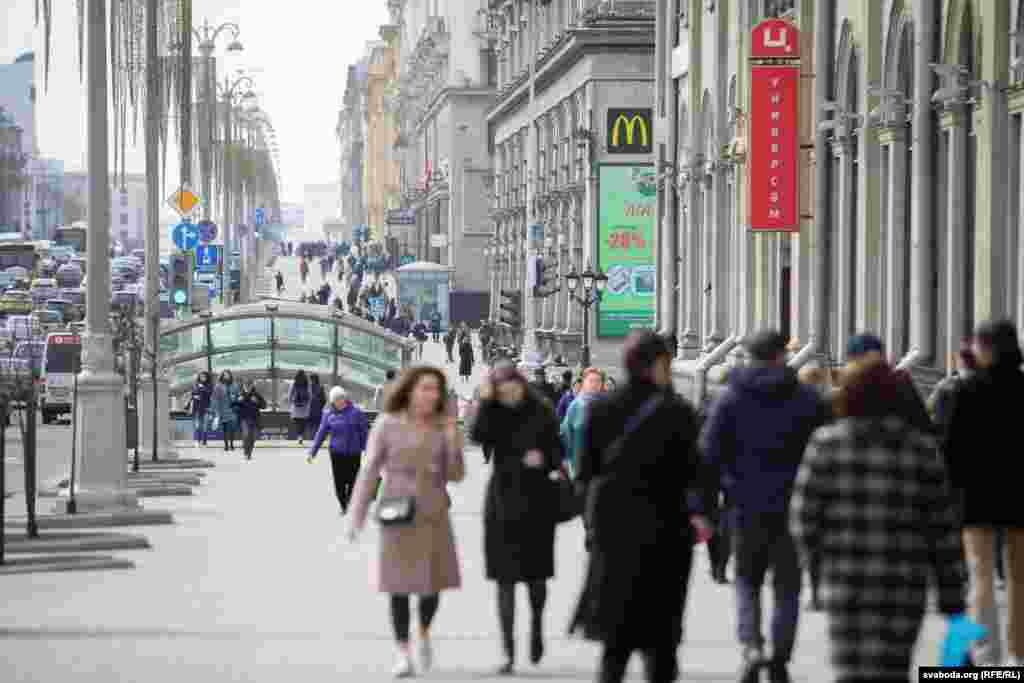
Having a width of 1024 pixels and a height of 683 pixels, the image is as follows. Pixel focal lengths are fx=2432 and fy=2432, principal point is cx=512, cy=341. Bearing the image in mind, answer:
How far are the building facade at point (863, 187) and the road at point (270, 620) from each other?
514 centimetres

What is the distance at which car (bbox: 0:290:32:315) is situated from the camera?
305 feet

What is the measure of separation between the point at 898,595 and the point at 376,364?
4559 cm

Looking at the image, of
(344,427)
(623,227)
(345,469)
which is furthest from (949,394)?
(623,227)

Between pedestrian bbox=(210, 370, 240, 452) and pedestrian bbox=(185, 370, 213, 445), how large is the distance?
968 millimetres

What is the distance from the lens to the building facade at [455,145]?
114375 mm

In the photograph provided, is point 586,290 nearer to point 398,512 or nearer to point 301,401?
point 301,401

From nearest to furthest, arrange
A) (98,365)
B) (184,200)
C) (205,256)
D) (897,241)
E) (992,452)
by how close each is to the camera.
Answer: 1. (992,452)
2. (98,365)
3. (897,241)
4. (184,200)
5. (205,256)

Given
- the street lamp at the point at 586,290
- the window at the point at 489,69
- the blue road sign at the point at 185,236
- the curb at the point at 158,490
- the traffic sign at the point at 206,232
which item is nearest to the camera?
the curb at the point at 158,490

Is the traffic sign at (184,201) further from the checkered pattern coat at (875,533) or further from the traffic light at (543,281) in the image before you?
the checkered pattern coat at (875,533)

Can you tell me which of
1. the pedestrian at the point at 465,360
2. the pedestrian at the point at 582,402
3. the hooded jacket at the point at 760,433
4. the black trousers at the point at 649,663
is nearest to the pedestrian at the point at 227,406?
the pedestrian at the point at 465,360

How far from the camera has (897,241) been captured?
29484 millimetres

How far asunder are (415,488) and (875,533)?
4.95 metres

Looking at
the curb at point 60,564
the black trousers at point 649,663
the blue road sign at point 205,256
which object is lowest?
the curb at point 60,564

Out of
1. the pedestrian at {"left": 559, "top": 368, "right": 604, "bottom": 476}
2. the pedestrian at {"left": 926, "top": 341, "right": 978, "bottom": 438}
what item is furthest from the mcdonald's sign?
the pedestrian at {"left": 926, "top": 341, "right": 978, "bottom": 438}
